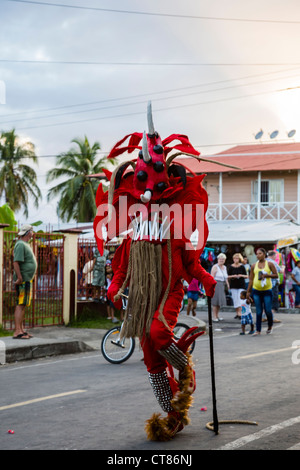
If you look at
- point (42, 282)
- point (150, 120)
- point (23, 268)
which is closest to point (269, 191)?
point (42, 282)

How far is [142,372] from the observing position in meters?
9.11

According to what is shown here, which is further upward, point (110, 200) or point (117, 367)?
point (110, 200)

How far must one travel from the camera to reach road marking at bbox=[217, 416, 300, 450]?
4969 millimetres

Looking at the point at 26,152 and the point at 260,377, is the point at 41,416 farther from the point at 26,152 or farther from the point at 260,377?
the point at 26,152

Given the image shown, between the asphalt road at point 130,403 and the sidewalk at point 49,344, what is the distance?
30cm

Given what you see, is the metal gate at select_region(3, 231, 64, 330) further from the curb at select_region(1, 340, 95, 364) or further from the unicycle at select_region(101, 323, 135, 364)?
the unicycle at select_region(101, 323, 135, 364)

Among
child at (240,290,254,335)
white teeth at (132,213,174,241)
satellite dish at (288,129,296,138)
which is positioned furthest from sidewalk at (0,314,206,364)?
satellite dish at (288,129,296,138)

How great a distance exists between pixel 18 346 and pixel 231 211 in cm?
2329

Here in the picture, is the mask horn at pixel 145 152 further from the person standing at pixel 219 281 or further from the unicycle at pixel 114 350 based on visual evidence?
the person standing at pixel 219 281

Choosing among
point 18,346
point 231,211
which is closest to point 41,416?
point 18,346

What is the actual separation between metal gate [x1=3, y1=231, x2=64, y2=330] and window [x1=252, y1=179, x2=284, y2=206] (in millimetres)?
20483

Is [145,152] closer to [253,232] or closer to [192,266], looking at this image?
[192,266]

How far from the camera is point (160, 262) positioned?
5293 mm

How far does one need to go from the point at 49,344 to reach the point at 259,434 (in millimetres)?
6473
